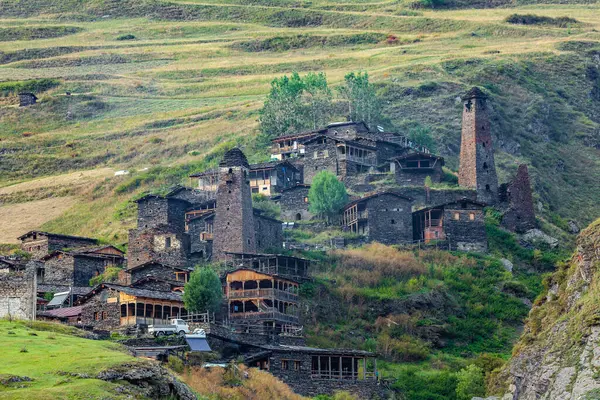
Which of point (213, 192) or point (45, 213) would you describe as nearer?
point (213, 192)

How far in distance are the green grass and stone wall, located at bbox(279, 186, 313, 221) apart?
54.6 metres

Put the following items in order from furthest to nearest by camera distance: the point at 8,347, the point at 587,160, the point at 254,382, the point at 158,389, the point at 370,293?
the point at 587,160 < the point at 370,293 < the point at 254,382 < the point at 8,347 < the point at 158,389

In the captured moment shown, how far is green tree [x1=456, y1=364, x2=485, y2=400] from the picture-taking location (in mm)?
84562

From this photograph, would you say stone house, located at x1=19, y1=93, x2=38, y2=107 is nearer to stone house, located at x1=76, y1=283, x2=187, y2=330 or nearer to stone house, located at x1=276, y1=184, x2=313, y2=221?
stone house, located at x1=276, y1=184, x2=313, y2=221

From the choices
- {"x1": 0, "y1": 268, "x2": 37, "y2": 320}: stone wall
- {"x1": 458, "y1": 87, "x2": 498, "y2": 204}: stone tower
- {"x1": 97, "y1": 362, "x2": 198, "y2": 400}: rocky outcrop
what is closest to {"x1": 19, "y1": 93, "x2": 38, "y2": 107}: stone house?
{"x1": 458, "y1": 87, "x2": 498, "y2": 204}: stone tower

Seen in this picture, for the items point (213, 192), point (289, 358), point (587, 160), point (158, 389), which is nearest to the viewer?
point (158, 389)

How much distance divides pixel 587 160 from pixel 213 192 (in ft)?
175

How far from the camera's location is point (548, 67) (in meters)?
184

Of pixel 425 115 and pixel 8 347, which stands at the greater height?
pixel 425 115

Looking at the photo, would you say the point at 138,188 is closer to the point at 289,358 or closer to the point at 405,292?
the point at 405,292

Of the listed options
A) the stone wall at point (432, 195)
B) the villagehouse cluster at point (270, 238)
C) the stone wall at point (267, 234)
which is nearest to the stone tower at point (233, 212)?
the villagehouse cluster at point (270, 238)

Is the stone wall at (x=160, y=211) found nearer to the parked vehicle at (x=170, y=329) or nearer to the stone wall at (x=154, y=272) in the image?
the stone wall at (x=154, y=272)

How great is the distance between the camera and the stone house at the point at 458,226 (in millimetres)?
114688

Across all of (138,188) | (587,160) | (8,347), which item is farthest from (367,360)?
(587,160)
